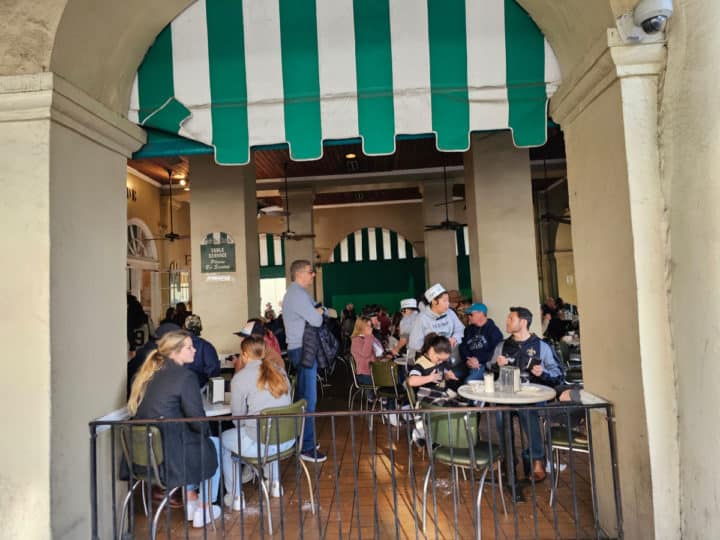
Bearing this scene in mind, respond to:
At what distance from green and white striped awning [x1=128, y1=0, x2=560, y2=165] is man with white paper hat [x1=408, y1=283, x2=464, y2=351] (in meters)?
1.67

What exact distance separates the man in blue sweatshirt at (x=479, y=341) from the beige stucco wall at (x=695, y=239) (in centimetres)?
223

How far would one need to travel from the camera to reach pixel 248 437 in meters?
3.42

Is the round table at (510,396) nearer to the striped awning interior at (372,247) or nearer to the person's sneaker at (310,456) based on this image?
the person's sneaker at (310,456)

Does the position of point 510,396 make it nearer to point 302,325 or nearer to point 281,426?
point 281,426

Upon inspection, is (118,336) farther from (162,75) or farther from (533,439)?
(533,439)

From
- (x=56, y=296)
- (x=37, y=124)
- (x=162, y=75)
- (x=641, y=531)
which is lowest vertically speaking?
(x=641, y=531)

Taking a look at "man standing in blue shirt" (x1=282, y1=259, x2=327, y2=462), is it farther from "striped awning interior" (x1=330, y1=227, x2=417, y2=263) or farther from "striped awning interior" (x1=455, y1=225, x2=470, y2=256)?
"striped awning interior" (x1=330, y1=227, x2=417, y2=263)

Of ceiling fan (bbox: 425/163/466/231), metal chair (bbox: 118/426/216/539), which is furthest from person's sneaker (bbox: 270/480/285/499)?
→ ceiling fan (bbox: 425/163/466/231)

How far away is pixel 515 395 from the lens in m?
3.45

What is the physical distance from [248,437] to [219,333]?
363 centimetres

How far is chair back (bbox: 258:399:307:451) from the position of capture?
3158mm

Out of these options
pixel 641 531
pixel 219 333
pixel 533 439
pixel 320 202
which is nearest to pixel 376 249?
pixel 320 202

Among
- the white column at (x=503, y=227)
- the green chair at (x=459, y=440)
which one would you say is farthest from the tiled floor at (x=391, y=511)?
the white column at (x=503, y=227)

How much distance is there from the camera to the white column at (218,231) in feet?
22.6
